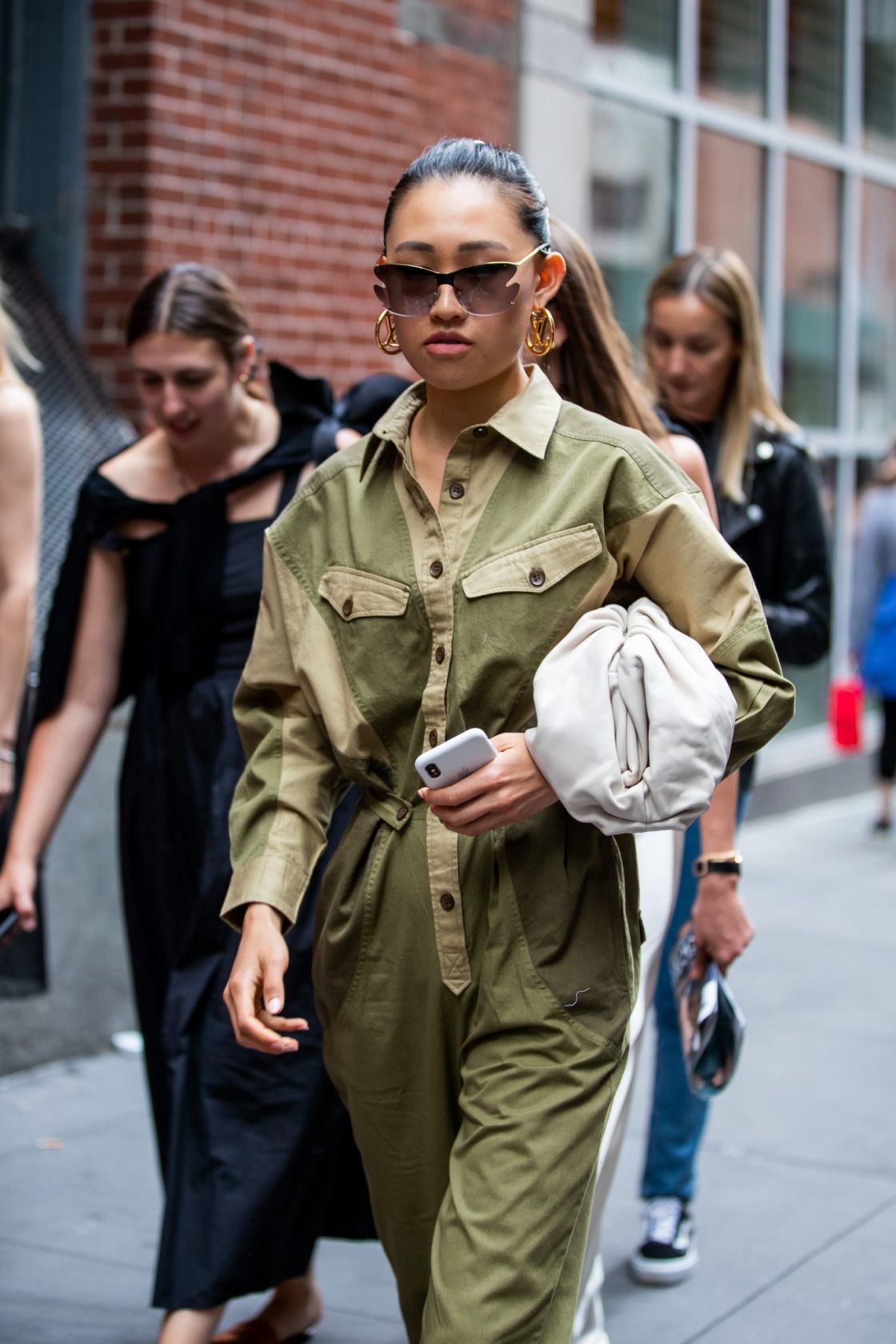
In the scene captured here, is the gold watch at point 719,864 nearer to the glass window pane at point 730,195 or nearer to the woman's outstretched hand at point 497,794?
the woman's outstretched hand at point 497,794

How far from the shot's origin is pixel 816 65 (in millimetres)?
11156

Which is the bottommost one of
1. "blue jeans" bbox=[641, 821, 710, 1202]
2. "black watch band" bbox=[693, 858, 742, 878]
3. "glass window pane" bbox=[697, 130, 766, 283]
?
"blue jeans" bbox=[641, 821, 710, 1202]

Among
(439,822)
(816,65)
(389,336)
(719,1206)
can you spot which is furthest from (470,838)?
(816,65)

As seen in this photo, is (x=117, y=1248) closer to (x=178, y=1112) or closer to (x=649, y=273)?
(x=178, y=1112)

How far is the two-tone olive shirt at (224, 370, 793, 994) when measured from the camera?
256 cm

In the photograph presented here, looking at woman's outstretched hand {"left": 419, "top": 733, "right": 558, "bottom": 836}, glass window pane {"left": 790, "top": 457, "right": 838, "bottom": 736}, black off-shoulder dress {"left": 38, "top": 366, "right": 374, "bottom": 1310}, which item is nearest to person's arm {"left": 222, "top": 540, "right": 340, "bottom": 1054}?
woman's outstretched hand {"left": 419, "top": 733, "right": 558, "bottom": 836}

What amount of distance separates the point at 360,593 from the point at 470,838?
370mm

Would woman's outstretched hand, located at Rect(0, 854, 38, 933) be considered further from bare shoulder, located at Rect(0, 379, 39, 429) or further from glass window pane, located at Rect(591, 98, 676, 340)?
glass window pane, located at Rect(591, 98, 676, 340)

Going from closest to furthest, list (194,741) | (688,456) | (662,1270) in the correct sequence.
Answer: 1. (688,456)
2. (194,741)
3. (662,1270)

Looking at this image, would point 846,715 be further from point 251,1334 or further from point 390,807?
point 390,807

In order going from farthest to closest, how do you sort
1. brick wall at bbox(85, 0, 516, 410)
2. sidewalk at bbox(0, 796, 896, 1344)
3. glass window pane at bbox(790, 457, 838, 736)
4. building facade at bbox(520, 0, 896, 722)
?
glass window pane at bbox(790, 457, 838, 736) → building facade at bbox(520, 0, 896, 722) → brick wall at bbox(85, 0, 516, 410) → sidewalk at bbox(0, 796, 896, 1344)

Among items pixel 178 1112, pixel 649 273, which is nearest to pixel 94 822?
pixel 178 1112

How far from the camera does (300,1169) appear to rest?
3598mm

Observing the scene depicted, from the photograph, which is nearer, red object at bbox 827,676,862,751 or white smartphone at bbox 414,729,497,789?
white smartphone at bbox 414,729,497,789
